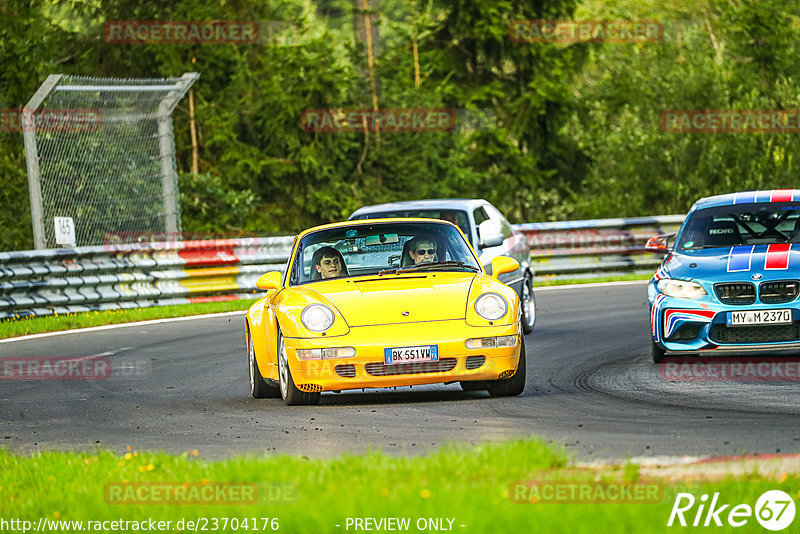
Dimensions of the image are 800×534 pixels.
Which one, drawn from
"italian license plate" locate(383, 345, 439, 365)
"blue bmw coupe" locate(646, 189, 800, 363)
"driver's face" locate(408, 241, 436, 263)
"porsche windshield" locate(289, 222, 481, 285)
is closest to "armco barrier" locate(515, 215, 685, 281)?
"blue bmw coupe" locate(646, 189, 800, 363)

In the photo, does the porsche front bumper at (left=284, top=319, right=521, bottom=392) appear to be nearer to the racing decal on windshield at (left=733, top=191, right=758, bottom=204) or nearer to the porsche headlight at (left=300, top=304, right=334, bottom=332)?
the porsche headlight at (left=300, top=304, right=334, bottom=332)

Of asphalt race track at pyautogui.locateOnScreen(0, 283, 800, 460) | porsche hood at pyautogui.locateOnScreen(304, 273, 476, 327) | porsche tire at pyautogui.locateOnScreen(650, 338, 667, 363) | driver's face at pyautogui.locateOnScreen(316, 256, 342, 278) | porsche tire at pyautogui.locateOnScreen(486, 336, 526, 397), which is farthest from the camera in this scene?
porsche tire at pyautogui.locateOnScreen(650, 338, 667, 363)

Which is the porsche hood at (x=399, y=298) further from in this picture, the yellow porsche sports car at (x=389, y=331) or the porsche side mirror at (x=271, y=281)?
the porsche side mirror at (x=271, y=281)

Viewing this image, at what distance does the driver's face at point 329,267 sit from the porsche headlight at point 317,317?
0.90m

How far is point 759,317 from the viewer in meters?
10.8

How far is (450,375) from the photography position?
9.36 metres

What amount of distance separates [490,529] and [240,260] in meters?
16.7

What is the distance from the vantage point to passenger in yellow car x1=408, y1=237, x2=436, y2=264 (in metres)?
10.6

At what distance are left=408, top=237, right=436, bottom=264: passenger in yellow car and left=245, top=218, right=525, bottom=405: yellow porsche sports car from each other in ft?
0.28

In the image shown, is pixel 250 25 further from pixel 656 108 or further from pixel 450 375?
pixel 450 375

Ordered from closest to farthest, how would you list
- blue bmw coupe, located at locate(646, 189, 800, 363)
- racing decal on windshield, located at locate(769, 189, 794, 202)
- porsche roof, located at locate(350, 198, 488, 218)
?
blue bmw coupe, located at locate(646, 189, 800, 363) < racing decal on windshield, located at locate(769, 189, 794, 202) < porsche roof, located at locate(350, 198, 488, 218)

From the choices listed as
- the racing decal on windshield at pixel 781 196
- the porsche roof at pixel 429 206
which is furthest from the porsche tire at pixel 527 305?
the racing decal on windshield at pixel 781 196

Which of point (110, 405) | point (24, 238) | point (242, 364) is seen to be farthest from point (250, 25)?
point (110, 405)

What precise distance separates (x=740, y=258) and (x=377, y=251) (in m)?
3.06
